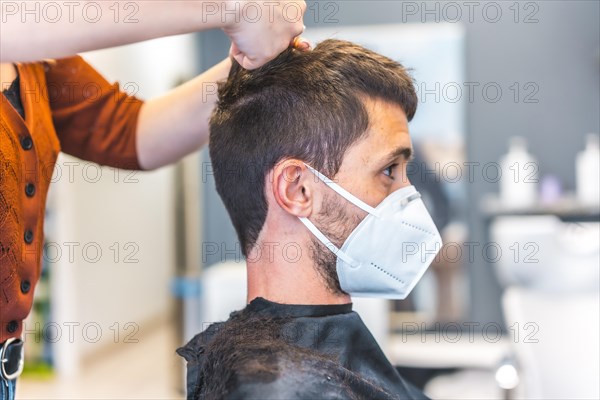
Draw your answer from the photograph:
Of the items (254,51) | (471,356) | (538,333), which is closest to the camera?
(254,51)

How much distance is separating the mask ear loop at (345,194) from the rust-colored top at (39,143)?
495mm

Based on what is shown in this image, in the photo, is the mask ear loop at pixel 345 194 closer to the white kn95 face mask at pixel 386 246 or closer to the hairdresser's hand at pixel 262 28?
the white kn95 face mask at pixel 386 246

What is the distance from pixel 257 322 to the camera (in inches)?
49.7

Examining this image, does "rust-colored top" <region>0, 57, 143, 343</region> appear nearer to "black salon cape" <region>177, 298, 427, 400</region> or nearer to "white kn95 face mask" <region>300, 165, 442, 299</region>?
"black salon cape" <region>177, 298, 427, 400</region>

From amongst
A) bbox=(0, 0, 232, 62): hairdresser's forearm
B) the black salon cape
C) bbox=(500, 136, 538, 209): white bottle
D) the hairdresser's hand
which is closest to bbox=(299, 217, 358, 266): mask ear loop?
the black salon cape

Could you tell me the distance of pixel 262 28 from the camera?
1055 mm

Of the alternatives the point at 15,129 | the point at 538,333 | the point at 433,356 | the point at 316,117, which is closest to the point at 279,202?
the point at 316,117

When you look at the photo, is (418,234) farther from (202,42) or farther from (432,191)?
(202,42)

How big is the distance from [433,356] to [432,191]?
1.32m


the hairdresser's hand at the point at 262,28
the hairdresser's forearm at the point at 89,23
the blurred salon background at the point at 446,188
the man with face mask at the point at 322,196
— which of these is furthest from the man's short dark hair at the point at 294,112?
the blurred salon background at the point at 446,188

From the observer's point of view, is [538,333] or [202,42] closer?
[538,333]

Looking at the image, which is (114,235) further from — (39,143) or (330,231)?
(330,231)

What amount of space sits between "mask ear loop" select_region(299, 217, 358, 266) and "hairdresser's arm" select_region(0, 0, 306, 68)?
0.39 m

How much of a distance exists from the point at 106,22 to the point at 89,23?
2 centimetres
